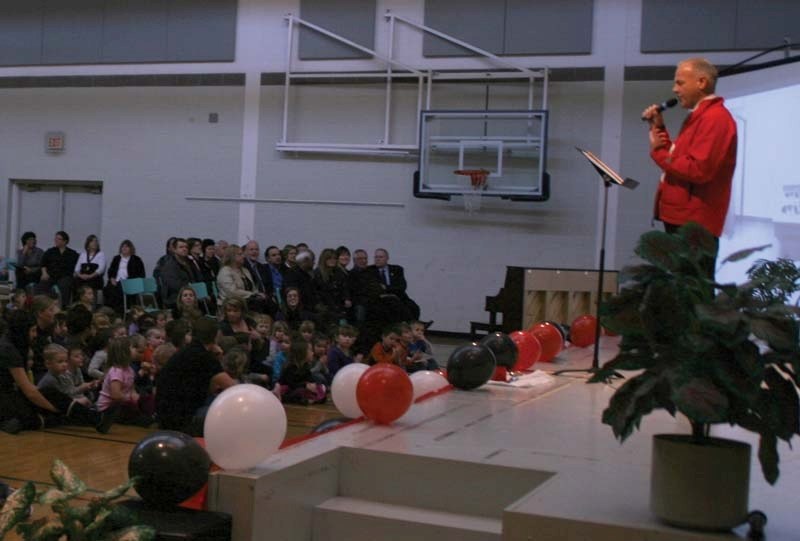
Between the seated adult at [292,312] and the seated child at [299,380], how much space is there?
196 cm

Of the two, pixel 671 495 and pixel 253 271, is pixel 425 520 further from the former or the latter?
pixel 253 271

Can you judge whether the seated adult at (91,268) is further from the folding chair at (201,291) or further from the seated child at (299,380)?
the seated child at (299,380)

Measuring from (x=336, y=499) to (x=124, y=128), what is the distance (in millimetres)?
10707

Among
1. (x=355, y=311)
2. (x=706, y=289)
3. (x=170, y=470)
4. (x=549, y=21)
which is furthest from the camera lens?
(x=549, y=21)

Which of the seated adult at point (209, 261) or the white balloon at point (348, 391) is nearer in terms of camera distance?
the white balloon at point (348, 391)

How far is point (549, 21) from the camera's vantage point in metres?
11.3

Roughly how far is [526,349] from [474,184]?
574cm

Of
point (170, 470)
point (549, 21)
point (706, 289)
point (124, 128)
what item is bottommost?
point (170, 470)

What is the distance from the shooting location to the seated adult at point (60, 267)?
1171cm

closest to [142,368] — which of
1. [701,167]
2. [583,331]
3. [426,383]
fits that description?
[426,383]

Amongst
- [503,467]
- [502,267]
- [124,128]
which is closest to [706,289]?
[503,467]

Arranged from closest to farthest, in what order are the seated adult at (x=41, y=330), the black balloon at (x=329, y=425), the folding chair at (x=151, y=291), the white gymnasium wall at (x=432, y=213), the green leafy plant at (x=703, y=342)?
the green leafy plant at (x=703, y=342) < the black balloon at (x=329, y=425) < the seated adult at (x=41, y=330) < the folding chair at (x=151, y=291) < the white gymnasium wall at (x=432, y=213)

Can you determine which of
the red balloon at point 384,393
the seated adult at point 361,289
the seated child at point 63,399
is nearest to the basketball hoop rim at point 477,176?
the seated adult at point 361,289

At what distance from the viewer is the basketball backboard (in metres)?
11.1
